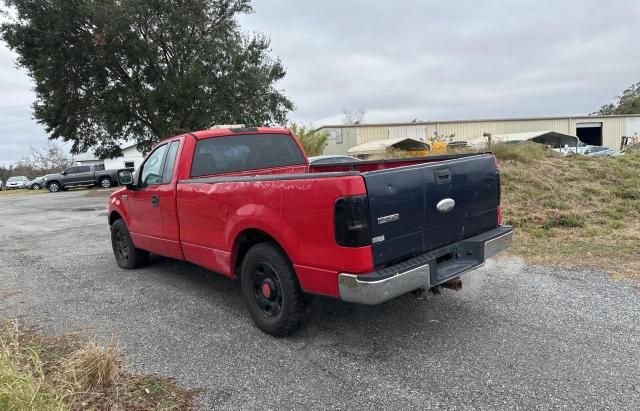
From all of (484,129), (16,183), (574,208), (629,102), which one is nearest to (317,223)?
(574,208)

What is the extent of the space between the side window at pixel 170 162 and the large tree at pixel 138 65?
655 inches

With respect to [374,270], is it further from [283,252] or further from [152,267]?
[152,267]

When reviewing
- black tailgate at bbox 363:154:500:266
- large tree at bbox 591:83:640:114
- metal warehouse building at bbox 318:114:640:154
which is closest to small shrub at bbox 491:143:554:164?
black tailgate at bbox 363:154:500:266

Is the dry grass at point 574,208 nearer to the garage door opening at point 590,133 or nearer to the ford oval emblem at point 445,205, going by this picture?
the ford oval emblem at point 445,205

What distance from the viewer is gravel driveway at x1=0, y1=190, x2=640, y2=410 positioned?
302 centimetres

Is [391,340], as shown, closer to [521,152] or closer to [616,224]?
[616,224]

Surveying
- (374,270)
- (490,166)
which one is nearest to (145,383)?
(374,270)

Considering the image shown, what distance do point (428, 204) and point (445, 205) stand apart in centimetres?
22

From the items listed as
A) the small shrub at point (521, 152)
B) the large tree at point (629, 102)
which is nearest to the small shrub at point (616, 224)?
the small shrub at point (521, 152)

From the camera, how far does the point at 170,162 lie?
5.30 meters

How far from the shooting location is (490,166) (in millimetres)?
4254

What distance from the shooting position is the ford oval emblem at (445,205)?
3.68m

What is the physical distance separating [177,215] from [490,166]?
3303 millimetres

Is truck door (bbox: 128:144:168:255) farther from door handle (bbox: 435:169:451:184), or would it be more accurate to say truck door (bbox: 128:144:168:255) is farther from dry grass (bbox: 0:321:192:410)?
door handle (bbox: 435:169:451:184)
